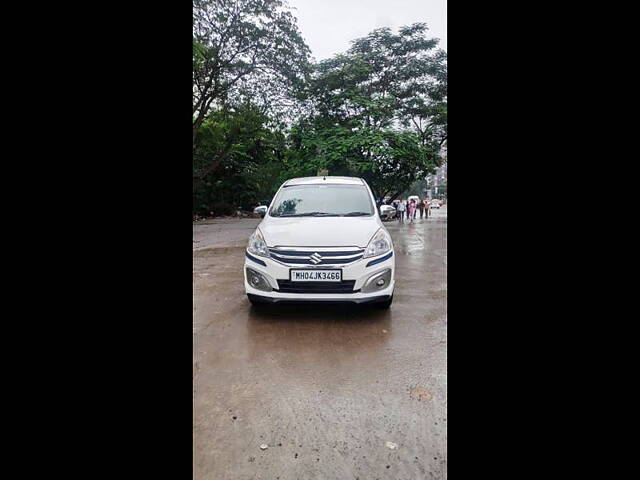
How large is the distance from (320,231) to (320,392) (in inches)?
74.0

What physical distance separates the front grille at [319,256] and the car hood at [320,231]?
7 cm

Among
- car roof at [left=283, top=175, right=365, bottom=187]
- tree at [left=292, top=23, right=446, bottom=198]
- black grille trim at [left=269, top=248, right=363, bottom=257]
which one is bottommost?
black grille trim at [left=269, top=248, right=363, bottom=257]

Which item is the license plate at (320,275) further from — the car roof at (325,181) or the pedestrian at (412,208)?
the pedestrian at (412,208)

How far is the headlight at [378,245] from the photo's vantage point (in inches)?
161

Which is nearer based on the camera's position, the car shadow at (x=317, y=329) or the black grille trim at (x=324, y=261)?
the car shadow at (x=317, y=329)

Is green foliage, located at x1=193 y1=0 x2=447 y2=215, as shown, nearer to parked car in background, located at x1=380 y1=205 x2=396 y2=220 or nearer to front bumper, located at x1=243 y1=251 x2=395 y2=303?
parked car in background, located at x1=380 y1=205 x2=396 y2=220

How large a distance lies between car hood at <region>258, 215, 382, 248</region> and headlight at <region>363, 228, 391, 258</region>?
50mm

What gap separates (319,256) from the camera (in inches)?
156

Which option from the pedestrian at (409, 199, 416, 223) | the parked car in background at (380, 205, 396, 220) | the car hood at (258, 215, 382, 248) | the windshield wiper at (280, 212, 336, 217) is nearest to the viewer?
the car hood at (258, 215, 382, 248)

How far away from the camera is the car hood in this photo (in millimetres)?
4082

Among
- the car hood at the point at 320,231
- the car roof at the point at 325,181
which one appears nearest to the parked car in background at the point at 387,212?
the car roof at the point at 325,181

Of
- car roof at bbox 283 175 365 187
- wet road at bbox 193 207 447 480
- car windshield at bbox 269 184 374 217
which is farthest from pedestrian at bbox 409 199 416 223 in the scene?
wet road at bbox 193 207 447 480
